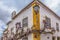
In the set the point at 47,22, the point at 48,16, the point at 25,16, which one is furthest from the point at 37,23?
the point at 25,16

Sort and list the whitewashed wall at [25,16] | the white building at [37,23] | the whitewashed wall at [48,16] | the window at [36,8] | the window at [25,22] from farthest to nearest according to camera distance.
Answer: the window at [25,22], the window at [36,8], the whitewashed wall at [25,16], the whitewashed wall at [48,16], the white building at [37,23]

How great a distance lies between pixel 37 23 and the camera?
1730 inches

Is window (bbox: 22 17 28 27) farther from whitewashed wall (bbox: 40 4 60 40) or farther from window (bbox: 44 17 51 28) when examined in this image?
window (bbox: 44 17 51 28)

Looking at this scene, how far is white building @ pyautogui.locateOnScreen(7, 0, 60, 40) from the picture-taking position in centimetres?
4350

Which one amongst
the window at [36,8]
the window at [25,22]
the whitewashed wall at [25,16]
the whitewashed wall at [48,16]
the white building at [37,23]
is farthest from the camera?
the window at [25,22]

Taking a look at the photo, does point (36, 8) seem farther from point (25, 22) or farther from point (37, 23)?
point (25, 22)

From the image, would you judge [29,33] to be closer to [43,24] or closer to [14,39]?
[43,24]

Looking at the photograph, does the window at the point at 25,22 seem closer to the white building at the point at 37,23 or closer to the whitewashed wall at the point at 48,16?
the white building at the point at 37,23

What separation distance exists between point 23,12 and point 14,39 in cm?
634

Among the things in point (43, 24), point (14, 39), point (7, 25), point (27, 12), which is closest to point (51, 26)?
point (43, 24)

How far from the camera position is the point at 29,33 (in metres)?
43.8

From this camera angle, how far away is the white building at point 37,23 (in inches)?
1713

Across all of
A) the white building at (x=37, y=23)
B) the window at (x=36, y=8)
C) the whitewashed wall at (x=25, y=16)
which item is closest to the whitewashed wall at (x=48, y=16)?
the white building at (x=37, y=23)

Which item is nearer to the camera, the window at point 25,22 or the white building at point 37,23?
the white building at point 37,23
